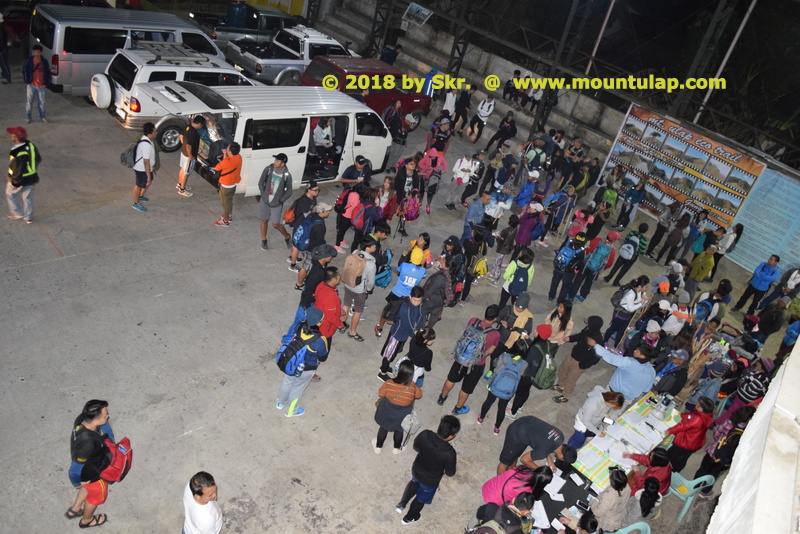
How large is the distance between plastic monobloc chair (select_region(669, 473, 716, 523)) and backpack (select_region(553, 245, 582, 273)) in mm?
3911

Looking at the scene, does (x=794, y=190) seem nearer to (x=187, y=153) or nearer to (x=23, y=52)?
(x=187, y=153)

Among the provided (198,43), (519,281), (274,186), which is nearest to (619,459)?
(519,281)

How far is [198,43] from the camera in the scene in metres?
14.6

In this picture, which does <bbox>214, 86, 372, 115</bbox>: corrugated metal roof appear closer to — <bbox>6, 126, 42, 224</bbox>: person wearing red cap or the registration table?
<bbox>6, 126, 42, 224</bbox>: person wearing red cap

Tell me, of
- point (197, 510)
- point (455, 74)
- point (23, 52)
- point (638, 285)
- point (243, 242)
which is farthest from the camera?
point (455, 74)

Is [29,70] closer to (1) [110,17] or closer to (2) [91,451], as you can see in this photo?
(1) [110,17]

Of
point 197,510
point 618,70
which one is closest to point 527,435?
point 197,510

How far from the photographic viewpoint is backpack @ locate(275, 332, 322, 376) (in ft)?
20.7

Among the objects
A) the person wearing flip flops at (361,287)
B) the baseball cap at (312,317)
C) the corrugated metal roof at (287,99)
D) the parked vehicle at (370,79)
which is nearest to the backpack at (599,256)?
the person wearing flip flops at (361,287)

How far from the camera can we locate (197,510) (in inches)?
185

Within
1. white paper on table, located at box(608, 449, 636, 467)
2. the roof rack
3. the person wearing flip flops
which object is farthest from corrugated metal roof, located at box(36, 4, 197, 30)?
white paper on table, located at box(608, 449, 636, 467)

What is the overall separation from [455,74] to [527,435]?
15.0 metres

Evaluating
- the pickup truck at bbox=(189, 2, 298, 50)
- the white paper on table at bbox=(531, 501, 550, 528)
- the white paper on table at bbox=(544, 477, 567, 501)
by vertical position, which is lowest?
the white paper on table at bbox=(531, 501, 550, 528)

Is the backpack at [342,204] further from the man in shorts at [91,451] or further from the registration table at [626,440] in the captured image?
the man in shorts at [91,451]
